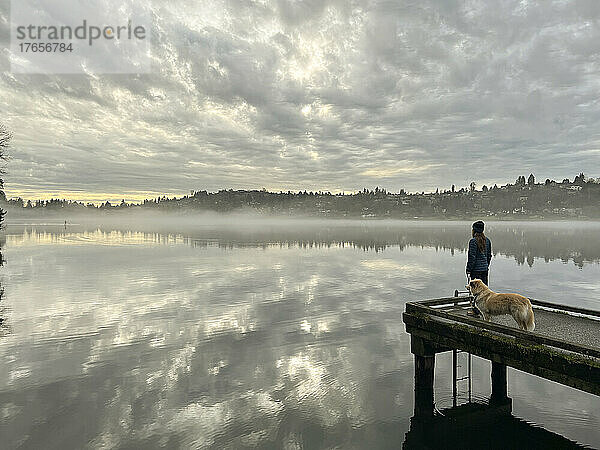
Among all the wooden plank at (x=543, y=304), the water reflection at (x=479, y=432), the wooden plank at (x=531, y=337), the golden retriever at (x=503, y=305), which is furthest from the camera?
the wooden plank at (x=543, y=304)

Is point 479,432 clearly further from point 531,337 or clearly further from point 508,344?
point 531,337

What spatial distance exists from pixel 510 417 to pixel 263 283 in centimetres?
2578

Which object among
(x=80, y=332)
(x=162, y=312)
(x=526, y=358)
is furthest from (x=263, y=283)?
Result: (x=526, y=358)

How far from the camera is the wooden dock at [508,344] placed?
9.03 m

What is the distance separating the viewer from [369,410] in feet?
42.4

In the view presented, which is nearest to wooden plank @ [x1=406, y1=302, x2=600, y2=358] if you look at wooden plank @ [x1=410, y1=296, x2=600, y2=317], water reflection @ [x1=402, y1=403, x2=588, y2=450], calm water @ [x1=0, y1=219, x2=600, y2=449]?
wooden plank @ [x1=410, y1=296, x2=600, y2=317]

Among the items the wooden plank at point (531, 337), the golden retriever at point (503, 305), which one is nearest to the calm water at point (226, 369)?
the wooden plank at point (531, 337)

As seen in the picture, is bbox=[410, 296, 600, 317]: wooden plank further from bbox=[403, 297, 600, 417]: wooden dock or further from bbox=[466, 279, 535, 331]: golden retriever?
bbox=[466, 279, 535, 331]: golden retriever

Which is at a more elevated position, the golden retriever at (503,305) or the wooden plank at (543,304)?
the golden retriever at (503,305)

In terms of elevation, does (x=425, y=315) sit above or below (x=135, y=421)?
above

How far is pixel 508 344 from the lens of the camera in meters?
10.2

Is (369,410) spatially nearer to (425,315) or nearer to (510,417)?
(425,315)

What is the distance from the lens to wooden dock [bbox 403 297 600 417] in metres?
9.03

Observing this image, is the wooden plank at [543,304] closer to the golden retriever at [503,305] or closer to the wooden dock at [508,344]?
the wooden dock at [508,344]
